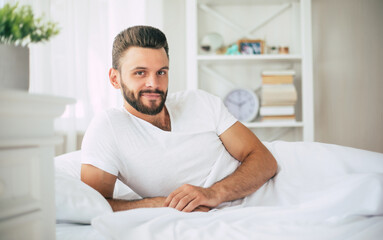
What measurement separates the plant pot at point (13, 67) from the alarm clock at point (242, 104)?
76.2 inches

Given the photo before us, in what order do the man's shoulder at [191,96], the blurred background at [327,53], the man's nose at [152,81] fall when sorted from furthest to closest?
the blurred background at [327,53] → the man's shoulder at [191,96] → the man's nose at [152,81]

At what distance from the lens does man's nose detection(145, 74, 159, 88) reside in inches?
50.1

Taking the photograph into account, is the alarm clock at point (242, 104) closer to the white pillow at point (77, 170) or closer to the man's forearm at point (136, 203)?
the white pillow at point (77, 170)

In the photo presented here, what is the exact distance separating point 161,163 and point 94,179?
0.73 ft

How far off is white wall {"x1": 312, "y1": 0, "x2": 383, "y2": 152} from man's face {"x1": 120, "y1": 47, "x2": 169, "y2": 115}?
5.81 ft

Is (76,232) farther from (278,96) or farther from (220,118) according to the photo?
(278,96)

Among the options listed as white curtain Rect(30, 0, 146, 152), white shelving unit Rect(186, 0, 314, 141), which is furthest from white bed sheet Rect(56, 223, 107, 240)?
white shelving unit Rect(186, 0, 314, 141)

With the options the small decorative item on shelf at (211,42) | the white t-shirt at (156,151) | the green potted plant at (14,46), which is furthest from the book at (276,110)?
the green potted plant at (14,46)

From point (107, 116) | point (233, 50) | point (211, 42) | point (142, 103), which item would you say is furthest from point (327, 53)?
point (107, 116)

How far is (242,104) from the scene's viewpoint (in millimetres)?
2455

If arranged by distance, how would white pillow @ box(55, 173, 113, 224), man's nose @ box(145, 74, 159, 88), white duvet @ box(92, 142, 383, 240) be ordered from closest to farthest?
white duvet @ box(92, 142, 383, 240) < white pillow @ box(55, 173, 113, 224) < man's nose @ box(145, 74, 159, 88)

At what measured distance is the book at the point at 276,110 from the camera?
92.4 inches

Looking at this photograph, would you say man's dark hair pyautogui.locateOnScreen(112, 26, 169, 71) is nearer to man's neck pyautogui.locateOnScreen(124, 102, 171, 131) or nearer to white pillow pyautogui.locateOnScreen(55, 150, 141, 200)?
man's neck pyautogui.locateOnScreen(124, 102, 171, 131)

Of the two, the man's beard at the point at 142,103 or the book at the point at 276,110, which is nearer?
the man's beard at the point at 142,103
